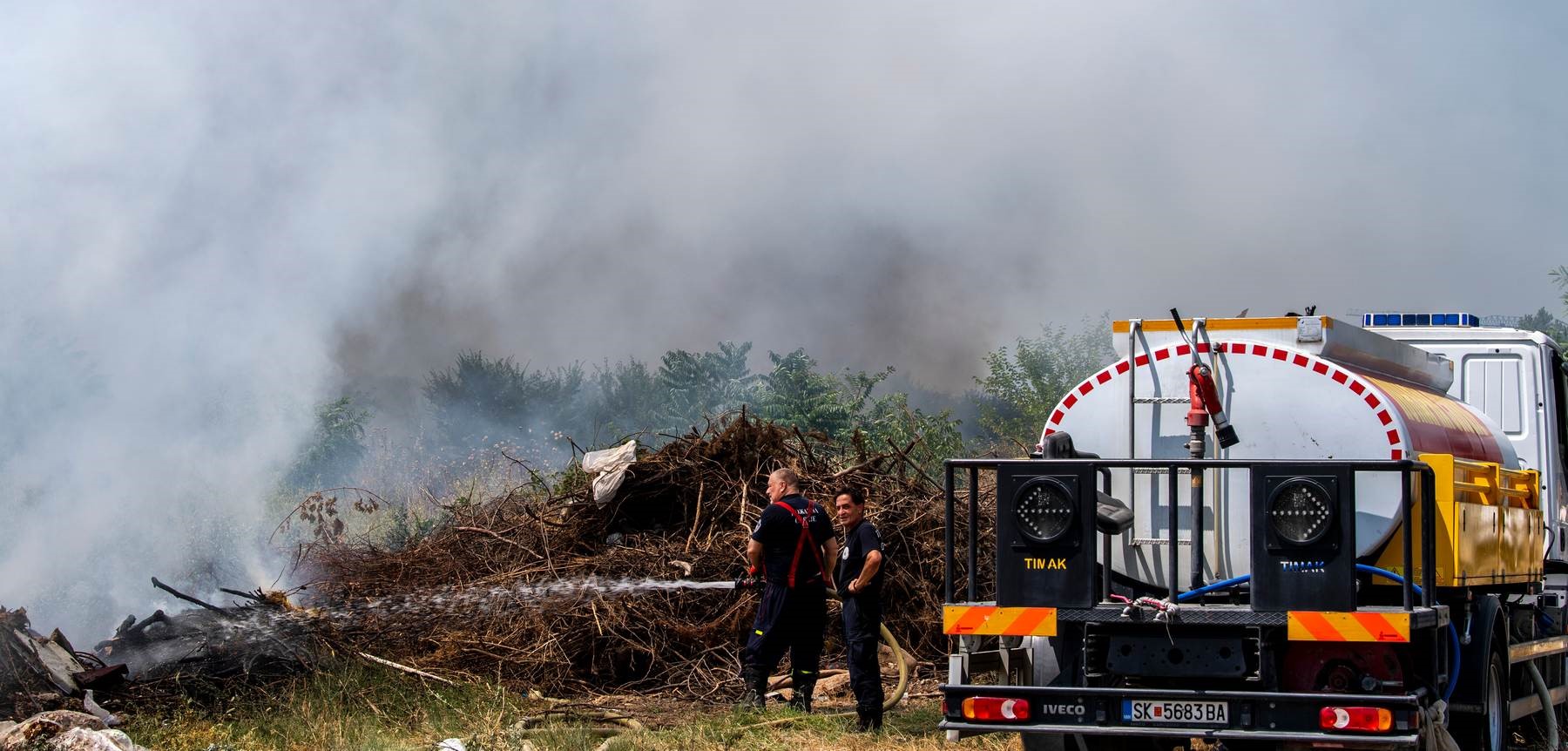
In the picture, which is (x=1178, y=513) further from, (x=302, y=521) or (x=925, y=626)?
(x=302, y=521)

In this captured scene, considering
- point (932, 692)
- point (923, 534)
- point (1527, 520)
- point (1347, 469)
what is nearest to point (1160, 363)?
point (1347, 469)

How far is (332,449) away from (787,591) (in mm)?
10830

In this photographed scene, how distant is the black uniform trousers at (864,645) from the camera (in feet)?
26.5

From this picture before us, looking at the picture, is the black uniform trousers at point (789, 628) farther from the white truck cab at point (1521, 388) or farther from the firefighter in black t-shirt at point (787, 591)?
the white truck cab at point (1521, 388)

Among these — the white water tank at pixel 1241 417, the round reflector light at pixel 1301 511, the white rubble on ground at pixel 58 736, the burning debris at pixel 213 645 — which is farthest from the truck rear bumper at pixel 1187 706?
the burning debris at pixel 213 645

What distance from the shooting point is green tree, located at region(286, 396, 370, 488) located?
45.5 feet

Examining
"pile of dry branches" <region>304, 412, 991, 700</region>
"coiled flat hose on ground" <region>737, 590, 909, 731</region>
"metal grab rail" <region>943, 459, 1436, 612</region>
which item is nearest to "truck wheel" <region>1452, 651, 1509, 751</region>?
"metal grab rail" <region>943, 459, 1436, 612</region>

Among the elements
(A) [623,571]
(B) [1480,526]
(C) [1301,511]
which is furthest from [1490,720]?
(A) [623,571]

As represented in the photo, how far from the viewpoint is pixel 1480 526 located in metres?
6.46

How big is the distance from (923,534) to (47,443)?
21.3 ft

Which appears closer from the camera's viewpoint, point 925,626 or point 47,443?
point 47,443

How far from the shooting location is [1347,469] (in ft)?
17.3

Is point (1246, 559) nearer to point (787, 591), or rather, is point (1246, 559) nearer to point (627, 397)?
point (787, 591)

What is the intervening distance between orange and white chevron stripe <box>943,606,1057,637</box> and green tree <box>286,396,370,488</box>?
344 inches
